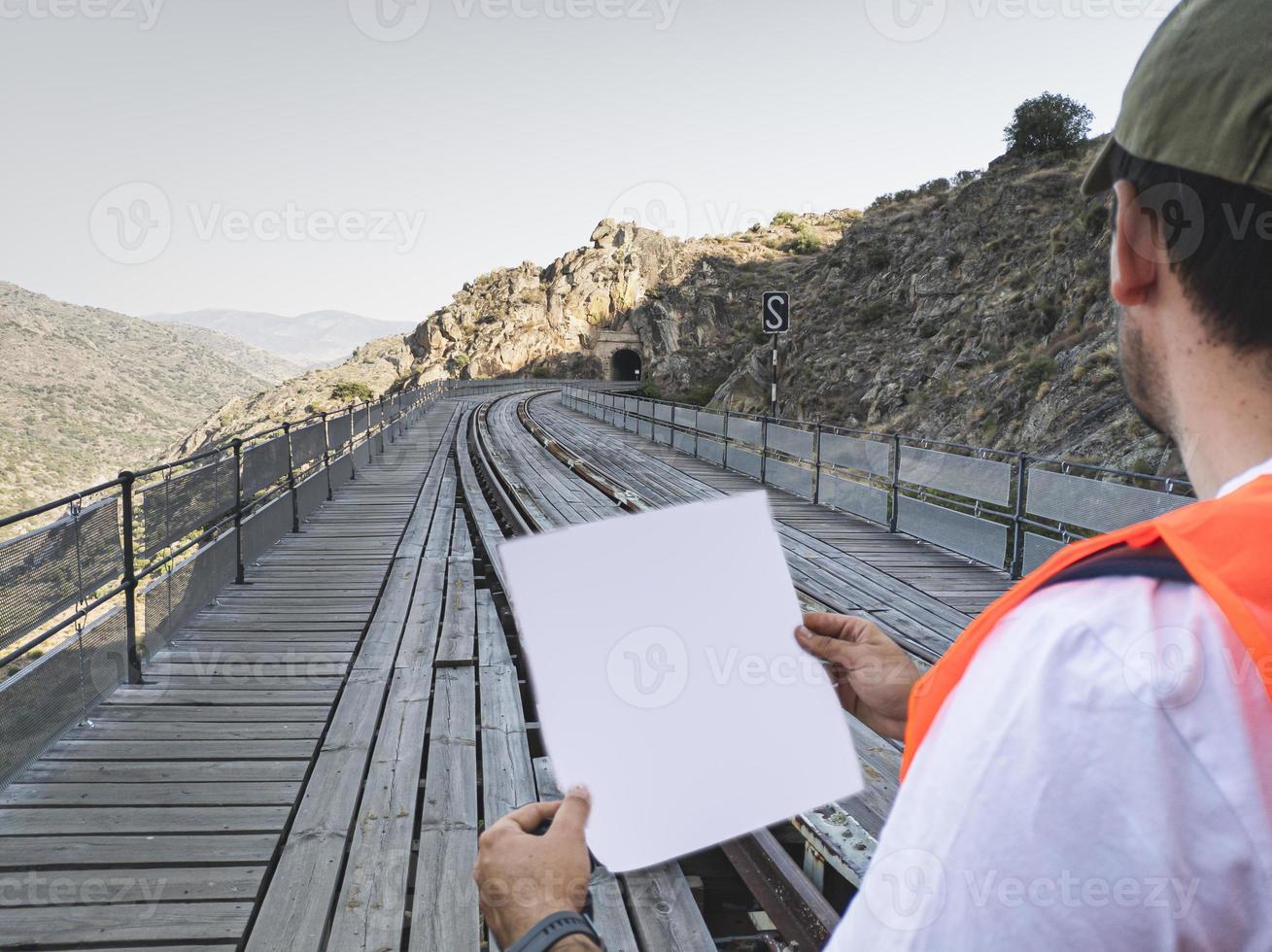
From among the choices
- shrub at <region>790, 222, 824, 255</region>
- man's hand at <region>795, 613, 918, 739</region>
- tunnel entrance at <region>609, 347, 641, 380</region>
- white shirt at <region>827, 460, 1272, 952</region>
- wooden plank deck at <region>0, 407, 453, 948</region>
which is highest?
shrub at <region>790, 222, 824, 255</region>

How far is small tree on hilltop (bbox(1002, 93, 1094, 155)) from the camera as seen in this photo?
3962 centimetres

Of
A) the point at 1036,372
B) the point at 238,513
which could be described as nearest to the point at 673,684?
the point at 238,513

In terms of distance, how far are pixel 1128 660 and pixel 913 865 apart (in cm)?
24

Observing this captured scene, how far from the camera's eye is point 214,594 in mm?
8008

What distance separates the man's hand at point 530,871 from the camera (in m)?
1.30

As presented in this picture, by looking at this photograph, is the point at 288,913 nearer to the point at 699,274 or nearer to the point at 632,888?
the point at 632,888

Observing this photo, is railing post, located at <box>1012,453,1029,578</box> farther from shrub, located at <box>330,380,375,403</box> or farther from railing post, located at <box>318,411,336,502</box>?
shrub, located at <box>330,380,375,403</box>

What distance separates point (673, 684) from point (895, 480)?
32.7ft

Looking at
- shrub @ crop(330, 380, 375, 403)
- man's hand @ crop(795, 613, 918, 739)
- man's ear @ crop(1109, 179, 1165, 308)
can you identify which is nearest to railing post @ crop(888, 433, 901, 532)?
man's hand @ crop(795, 613, 918, 739)

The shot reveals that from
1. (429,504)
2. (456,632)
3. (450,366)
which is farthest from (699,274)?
(456,632)

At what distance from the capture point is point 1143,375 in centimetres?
101

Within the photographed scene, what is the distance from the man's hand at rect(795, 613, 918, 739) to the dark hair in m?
1.05

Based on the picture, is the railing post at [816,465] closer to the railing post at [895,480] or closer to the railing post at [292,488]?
the railing post at [895,480]

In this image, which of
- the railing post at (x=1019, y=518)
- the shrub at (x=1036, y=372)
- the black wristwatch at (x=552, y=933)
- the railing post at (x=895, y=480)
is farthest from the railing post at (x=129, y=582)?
the shrub at (x=1036, y=372)
